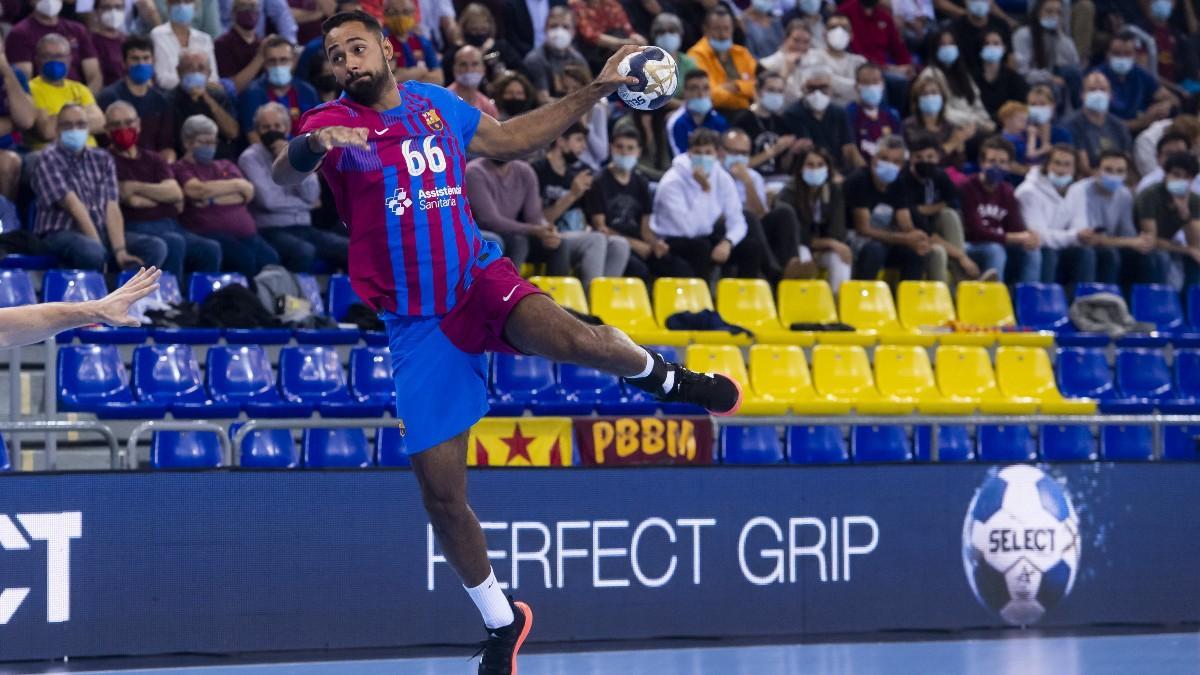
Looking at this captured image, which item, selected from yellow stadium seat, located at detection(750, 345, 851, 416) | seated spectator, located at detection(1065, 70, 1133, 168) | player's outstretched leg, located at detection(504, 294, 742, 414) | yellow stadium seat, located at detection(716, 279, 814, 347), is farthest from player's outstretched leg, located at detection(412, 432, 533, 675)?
seated spectator, located at detection(1065, 70, 1133, 168)

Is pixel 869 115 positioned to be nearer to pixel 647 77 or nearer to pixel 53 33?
pixel 53 33

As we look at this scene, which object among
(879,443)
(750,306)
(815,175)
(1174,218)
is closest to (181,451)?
(750,306)

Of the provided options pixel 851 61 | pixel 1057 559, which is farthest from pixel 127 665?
pixel 851 61

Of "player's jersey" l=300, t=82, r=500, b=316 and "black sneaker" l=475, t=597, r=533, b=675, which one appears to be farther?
"black sneaker" l=475, t=597, r=533, b=675

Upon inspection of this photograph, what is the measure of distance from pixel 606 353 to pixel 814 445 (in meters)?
7.24

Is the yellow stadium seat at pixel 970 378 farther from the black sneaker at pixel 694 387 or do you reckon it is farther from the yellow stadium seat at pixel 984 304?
the black sneaker at pixel 694 387

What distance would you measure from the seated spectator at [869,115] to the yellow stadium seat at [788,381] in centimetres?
360

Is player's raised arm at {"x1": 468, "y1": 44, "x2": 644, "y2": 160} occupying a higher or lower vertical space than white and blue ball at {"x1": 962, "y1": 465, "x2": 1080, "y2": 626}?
higher

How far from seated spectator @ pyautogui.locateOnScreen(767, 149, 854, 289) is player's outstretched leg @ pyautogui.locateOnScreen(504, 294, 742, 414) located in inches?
351

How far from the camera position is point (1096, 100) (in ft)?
65.7

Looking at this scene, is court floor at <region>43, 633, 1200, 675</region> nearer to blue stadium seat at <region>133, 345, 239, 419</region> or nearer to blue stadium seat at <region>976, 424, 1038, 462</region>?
blue stadium seat at <region>133, 345, 239, 419</region>

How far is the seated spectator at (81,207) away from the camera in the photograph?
14109 mm

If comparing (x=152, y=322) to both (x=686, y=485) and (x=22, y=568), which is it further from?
(x=686, y=485)

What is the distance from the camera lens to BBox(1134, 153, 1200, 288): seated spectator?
60.5 feet
